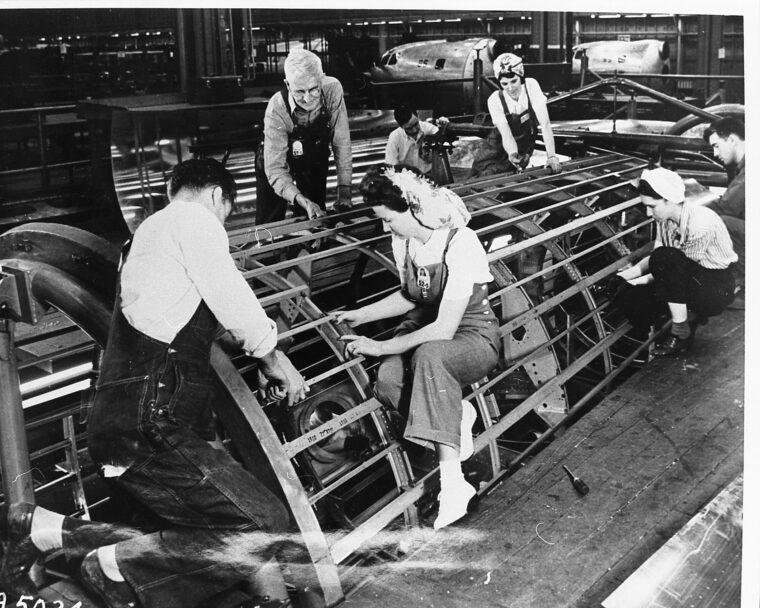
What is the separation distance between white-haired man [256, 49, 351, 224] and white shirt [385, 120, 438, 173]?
0.21m

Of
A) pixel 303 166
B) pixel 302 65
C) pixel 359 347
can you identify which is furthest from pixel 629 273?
pixel 302 65

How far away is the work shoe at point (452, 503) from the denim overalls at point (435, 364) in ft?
0.51

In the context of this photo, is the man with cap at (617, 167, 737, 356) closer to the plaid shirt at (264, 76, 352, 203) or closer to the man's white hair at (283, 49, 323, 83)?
the plaid shirt at (264, 76, 352, 203)

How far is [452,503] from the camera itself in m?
2.49

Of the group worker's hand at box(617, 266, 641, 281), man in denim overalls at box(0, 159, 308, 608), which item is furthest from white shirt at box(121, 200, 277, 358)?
worker's hand at box(617, 266, 641, 281)

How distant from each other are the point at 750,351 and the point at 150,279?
6.79ft

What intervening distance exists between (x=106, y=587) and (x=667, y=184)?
2.65m

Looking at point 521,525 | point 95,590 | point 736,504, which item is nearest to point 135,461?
point 95,590

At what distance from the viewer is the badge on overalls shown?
2602 millimetres

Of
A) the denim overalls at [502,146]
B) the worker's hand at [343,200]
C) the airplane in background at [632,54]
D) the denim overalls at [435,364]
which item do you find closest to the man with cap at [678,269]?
the airplane in background at [632,54]

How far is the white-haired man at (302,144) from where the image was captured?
2.68m

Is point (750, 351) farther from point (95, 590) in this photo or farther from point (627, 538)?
point (95, 590)

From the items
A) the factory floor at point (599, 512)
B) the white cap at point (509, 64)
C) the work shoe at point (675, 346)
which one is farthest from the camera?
the work shoe at point (675, 346)

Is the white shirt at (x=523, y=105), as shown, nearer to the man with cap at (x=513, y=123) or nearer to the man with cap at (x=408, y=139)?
the man with cap at (x=513, y=123)
